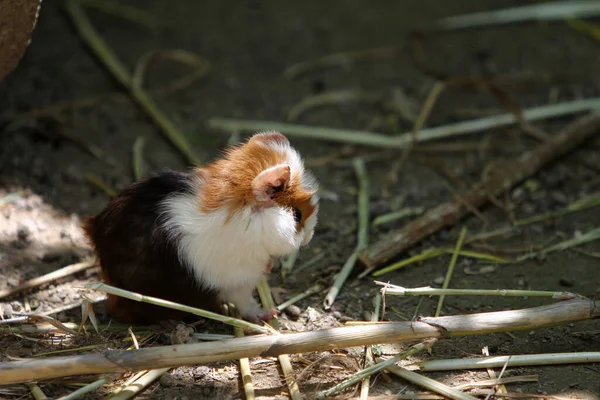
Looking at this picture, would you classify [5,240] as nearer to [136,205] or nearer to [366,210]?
[136,205]

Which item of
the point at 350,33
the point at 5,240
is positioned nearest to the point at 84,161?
the point at 5,240

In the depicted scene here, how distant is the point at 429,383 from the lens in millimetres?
3066

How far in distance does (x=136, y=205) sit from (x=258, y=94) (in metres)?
2.65

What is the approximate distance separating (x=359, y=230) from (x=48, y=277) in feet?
5.88

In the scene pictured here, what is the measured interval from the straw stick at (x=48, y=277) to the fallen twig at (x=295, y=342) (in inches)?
33.6

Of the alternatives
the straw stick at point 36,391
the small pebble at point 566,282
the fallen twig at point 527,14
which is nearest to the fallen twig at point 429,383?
the small pebble at point 566,282

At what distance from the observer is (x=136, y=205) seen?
3355 mm

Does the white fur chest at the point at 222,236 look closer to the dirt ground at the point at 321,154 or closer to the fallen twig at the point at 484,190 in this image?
the dirt ground at the point at 321,154

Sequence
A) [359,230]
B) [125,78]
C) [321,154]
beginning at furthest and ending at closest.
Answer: [125,78]
[321,154]
[359,230]

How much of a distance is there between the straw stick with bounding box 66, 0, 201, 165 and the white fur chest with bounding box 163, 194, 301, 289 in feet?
4.96

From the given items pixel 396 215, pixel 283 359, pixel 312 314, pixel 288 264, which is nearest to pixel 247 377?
pixel 283 359

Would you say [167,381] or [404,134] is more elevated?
[404,134]

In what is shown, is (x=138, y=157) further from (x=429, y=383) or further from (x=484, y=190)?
(x=429, y=383)

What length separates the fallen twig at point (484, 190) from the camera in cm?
407
